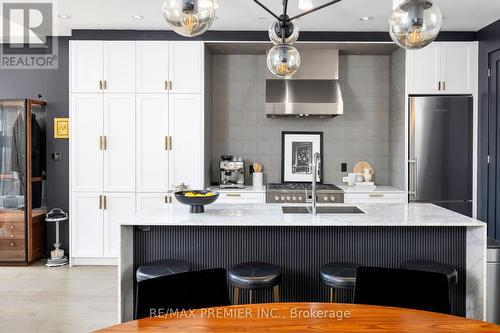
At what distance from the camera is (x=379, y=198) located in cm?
465

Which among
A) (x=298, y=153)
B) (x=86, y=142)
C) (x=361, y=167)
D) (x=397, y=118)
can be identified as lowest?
(x=361, y=167)

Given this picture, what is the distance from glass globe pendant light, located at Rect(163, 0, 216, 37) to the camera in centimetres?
156

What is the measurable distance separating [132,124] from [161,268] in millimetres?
2516

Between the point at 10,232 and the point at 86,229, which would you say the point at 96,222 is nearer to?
the point at 86,229

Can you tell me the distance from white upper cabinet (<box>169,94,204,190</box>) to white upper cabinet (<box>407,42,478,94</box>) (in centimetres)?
239

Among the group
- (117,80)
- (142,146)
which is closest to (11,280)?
(142,146)

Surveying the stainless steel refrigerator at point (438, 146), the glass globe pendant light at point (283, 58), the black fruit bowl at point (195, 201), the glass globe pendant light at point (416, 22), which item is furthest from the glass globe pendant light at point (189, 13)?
the stainless steel refrigerator at point (438, 146)

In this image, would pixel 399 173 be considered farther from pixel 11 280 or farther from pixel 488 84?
pixel 11 280

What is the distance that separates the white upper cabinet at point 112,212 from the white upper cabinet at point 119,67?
1.19 metres

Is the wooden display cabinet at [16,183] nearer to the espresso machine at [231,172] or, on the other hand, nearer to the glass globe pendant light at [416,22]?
the espresso machine at [231,172]

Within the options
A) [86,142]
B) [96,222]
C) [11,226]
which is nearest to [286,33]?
[86,142]

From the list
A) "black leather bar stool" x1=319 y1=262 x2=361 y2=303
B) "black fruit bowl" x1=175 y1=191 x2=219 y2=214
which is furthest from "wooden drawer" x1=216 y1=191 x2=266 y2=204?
"black leather bar stool" x1=319 y1=262 x2=361 y2=303

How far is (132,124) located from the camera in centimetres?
470

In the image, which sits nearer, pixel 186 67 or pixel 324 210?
pixel 324 210
